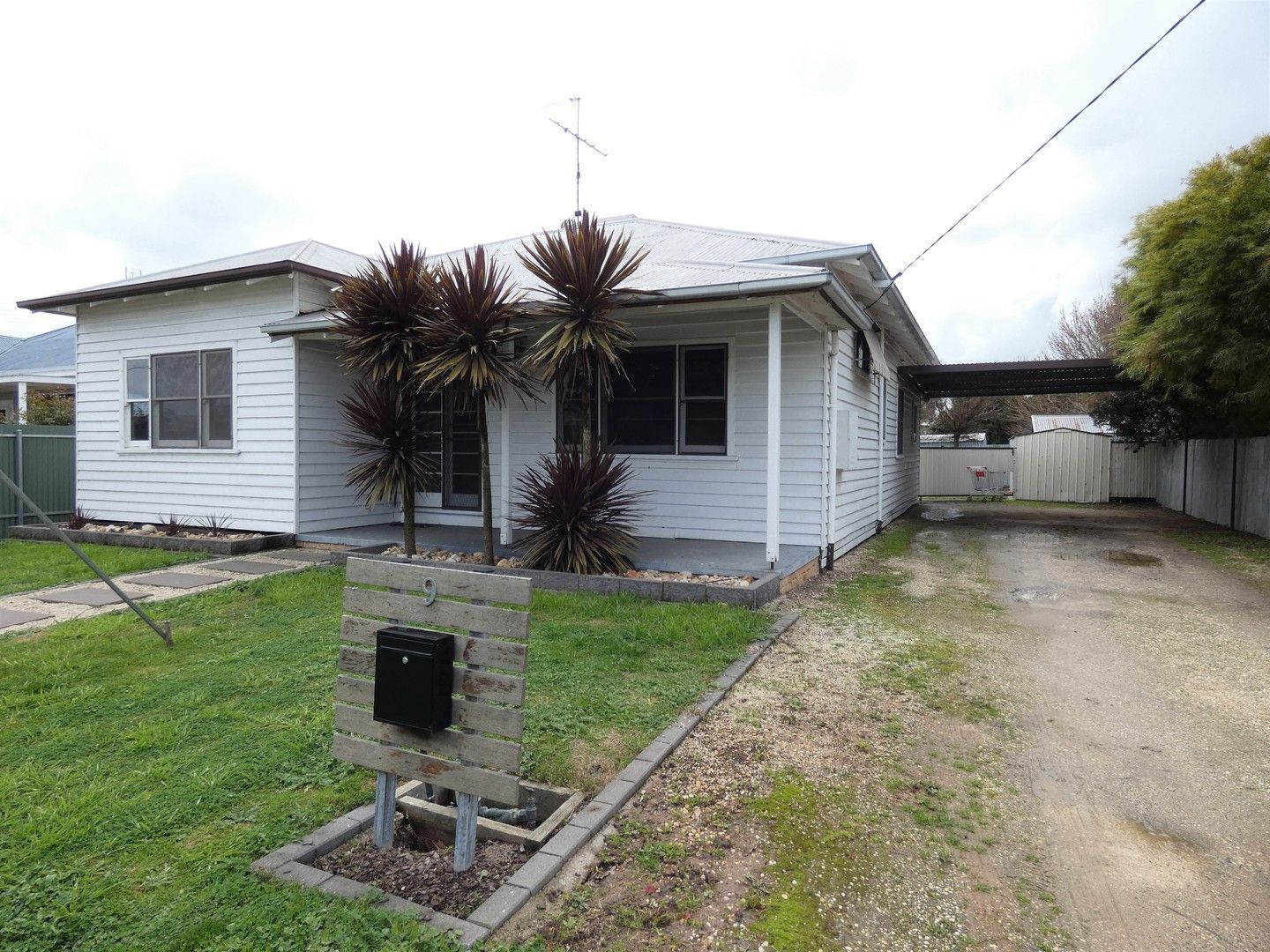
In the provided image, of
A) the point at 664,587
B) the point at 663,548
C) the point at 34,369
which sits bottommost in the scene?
the point at 664,587

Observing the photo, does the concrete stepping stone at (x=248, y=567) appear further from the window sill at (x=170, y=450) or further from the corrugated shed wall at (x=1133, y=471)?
the corrugated shed wall at (x=1133, y=471)

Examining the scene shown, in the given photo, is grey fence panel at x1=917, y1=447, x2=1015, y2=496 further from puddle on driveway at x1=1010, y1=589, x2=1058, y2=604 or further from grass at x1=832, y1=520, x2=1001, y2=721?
puddle on driveway at x1=1010, y1=589, x2=1058, y2=604

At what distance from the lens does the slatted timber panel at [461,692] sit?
92.3 inches

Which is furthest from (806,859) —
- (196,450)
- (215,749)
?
(196,450)

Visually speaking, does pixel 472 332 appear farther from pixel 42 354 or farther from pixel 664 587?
pixel 42 354

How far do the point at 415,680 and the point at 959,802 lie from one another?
7.09 feet

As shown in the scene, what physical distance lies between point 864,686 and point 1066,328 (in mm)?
30521

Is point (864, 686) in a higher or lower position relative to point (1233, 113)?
lower

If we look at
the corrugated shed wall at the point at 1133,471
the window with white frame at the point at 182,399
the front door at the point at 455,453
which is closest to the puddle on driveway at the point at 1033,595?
the front door at the point at 455,453

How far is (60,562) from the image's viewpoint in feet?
26.8

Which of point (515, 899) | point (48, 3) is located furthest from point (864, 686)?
point (48, 3)

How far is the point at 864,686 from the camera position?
430 centimetres

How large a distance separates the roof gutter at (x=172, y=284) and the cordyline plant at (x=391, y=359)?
4.08 ft

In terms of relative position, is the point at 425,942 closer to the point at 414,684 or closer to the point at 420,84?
the point at 414,684
